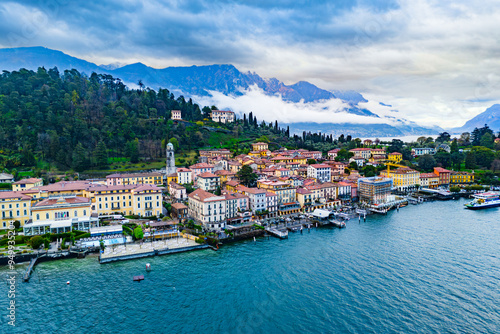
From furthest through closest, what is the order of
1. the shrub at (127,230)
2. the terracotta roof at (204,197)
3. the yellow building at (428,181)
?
the yellow building at (428,181) → the terracotta roof at (204,197) → the shrub at (127,230)

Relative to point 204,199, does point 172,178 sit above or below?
above

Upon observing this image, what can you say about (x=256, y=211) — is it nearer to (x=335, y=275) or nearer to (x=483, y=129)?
(x=335, y=275)

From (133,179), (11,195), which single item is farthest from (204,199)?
(11,195)

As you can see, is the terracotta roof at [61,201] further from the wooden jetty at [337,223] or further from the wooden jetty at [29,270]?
the wooden jetty at [337,223]

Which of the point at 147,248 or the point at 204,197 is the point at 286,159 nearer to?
the point at 204,197

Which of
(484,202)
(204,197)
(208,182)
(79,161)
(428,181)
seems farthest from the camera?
(428,181)

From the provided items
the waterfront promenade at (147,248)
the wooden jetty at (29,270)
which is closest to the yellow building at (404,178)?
the waterfront promenade at (147,248)
